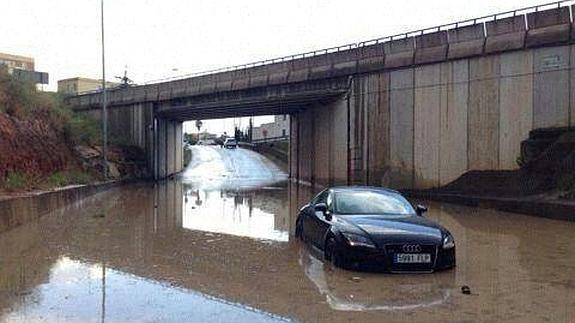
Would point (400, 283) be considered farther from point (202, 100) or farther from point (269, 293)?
point (202, 100)

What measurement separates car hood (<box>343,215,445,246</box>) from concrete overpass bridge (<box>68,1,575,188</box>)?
14.5 metres


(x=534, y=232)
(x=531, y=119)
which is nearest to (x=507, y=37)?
(x=531, y=119)

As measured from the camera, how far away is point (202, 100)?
1709 inches

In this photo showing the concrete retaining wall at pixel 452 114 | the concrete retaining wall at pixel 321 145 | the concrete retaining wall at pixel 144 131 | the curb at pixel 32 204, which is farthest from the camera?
the concrete retaining wall at pixel 144 131

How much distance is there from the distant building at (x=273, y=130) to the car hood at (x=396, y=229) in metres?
94.6

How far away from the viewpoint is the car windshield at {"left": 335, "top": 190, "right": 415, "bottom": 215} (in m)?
10.4

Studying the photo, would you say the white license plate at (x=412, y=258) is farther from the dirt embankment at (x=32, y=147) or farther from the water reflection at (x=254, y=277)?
the dirt embankment at (x=32, y=147)

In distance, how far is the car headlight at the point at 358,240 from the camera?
884cm

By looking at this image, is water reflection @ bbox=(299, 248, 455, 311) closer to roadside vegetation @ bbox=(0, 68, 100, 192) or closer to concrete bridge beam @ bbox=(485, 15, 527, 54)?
roadside vegetation @ bbox=(0, 68, 100, 192)

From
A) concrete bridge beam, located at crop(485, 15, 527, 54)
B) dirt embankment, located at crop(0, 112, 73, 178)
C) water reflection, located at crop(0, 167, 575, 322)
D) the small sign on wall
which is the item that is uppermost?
concrete bridge beam, located at crop(485, 15, 527, 54)

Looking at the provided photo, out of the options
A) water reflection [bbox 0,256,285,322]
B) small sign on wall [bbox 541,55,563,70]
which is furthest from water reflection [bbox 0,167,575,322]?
small sign on wall [bbox 541,55,563,70]

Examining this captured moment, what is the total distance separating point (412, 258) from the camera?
8.81m

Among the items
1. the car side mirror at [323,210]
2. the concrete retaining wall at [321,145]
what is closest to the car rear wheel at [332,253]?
the car side mirror at [323,210]

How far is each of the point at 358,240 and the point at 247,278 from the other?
1627 mm
